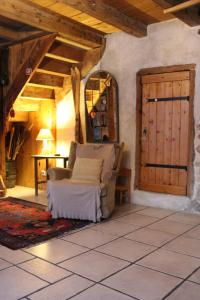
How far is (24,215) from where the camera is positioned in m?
3.78

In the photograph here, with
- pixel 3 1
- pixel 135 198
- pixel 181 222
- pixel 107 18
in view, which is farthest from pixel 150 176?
pixel 3 1

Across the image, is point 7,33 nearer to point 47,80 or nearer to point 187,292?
point 47,80

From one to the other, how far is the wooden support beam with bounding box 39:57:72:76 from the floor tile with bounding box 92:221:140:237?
8.74 feet

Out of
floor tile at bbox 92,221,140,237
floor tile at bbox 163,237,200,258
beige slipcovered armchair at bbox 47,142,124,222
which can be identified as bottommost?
floor tile at bbox 163,237,200,258

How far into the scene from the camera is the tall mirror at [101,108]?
4.62 m

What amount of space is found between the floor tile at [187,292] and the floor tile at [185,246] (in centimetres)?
55

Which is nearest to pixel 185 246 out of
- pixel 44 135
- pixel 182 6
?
pixel 182 6

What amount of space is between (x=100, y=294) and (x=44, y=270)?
55cm

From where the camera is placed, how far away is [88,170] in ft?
13.0

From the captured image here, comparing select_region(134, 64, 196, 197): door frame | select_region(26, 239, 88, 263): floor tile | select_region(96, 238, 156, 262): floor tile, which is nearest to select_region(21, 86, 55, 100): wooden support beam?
select_region(134, 64, 196, 197): door frame

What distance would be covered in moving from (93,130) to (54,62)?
4.22 ft

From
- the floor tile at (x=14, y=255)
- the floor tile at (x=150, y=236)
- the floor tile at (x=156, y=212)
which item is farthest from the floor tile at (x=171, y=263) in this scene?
the floor tile at (x=156, y=212)

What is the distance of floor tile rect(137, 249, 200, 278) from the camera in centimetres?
233

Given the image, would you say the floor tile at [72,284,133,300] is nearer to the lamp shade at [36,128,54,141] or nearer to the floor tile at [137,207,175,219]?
the floor tile at [137,207,175,219]
